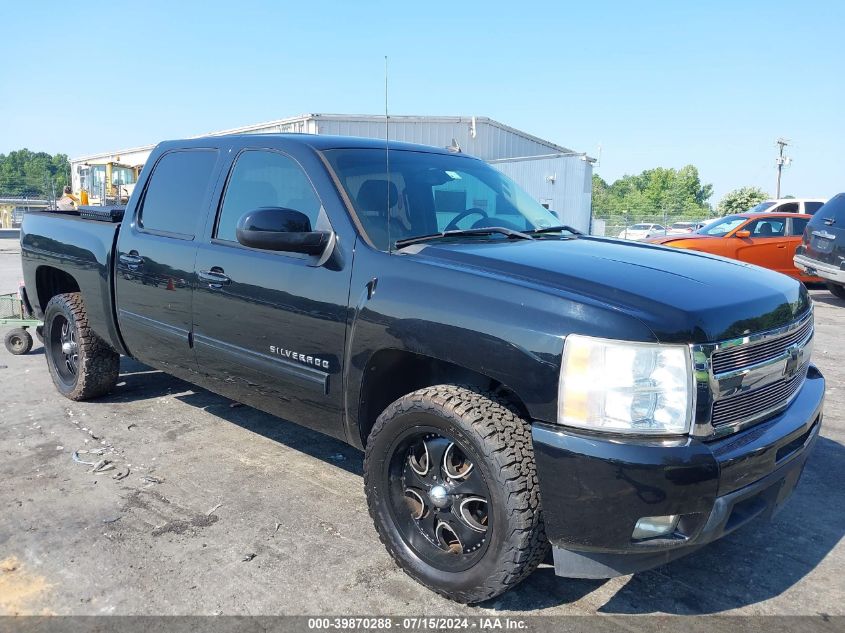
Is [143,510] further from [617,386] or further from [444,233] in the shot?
[617,386]

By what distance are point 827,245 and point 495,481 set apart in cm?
1053

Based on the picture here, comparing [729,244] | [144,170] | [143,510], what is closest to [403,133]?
[729,244]

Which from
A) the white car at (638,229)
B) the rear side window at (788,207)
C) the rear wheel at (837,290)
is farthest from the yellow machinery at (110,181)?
the white car at (638,229)

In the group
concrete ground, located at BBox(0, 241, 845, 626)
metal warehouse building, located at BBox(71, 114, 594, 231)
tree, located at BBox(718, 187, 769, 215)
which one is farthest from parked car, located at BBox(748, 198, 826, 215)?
tree, located at BBox(718, 187, 769, 215)

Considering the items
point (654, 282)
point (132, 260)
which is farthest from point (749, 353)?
point (132, 260)

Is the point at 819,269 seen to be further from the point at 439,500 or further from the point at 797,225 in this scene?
the point at 439,500

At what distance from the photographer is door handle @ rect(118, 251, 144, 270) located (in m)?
4.24

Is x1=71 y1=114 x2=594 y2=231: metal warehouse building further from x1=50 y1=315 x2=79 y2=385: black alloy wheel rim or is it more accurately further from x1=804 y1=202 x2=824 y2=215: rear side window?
x1=50 y1=315 x2=79 y2=385: black alloy wheel rim

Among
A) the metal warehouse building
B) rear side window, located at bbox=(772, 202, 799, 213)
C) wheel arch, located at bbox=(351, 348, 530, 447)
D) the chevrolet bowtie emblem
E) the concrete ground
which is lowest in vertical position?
the concrete ground

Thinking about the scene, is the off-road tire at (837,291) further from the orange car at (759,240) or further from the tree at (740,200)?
the tree at (740,200)

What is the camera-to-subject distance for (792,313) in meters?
2.78

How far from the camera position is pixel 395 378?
3041mm

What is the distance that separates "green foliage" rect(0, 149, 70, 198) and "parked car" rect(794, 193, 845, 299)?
123 ft

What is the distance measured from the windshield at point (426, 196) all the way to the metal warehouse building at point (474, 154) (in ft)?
68.9
